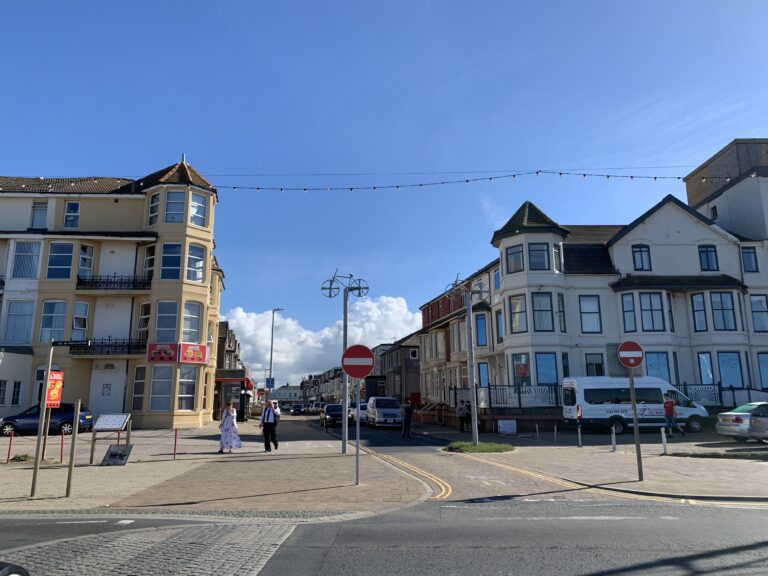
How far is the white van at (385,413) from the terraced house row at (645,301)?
3.73m

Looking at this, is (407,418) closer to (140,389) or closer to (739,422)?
(739,422)

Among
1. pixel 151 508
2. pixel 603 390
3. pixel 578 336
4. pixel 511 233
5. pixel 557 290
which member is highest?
pixel 511 233

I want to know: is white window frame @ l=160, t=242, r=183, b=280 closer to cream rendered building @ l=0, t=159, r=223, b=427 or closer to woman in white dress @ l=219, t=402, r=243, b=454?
cream rendered building @ l=0, t=159, r=223, b=427

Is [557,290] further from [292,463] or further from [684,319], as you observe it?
[292,463]

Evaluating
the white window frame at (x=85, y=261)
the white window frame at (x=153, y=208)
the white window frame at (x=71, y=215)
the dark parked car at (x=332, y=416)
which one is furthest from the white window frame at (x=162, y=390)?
the white window frame at (x=71, y=215)

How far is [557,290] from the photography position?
3228cm

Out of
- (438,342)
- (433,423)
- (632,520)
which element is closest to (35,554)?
(632,520)

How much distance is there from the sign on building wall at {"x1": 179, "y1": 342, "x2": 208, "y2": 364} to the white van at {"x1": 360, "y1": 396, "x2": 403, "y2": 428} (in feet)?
33.7

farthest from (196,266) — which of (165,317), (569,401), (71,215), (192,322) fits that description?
(569,401)

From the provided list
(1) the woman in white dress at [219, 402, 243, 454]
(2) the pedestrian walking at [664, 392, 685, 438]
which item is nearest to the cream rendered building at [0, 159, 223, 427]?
(1) the woman in white dress at [219, 402, 243, 454]

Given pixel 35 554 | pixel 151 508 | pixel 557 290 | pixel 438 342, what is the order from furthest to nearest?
pixel 438 342 < pixel 557 290 < pixel 151 508 < pixel 35 554

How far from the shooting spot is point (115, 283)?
3178 centimetres

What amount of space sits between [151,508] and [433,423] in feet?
105

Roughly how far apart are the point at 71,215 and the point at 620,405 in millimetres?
31031
